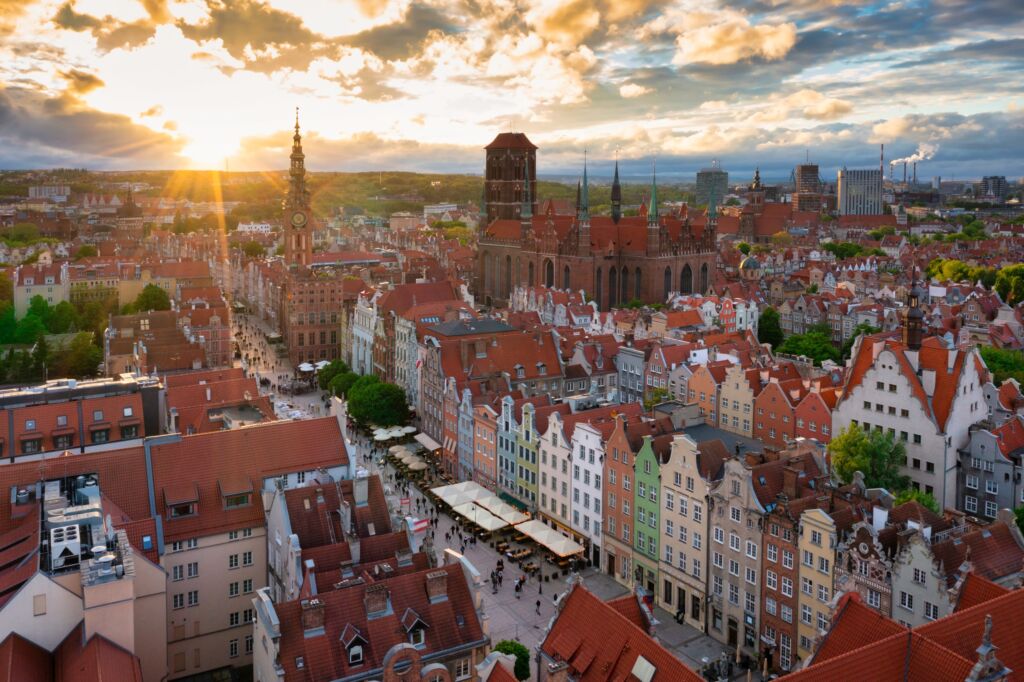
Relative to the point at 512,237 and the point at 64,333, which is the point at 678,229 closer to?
the point at 512,237

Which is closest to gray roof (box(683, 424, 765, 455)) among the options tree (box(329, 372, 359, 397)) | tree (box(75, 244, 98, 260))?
tree (box(329, 372, 359, 397))

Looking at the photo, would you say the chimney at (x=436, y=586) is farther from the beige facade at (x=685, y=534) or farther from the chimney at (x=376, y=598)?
the beige facade at (x=685, y=534)

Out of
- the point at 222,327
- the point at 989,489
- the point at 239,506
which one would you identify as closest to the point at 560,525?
the point at 239,506

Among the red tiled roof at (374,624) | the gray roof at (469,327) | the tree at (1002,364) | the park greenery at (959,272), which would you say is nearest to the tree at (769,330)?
the tree at (1002,364)

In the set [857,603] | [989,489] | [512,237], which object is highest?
[512,237]

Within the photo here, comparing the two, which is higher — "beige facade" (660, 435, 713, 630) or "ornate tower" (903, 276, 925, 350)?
"ornate tower" (903, 276, 925, 350)

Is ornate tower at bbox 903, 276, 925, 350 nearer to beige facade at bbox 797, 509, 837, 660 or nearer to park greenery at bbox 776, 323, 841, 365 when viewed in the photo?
beige facade at bbox 797, 509, 837, 660

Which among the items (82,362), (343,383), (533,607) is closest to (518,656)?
(533,607)

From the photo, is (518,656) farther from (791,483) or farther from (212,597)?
(791,483)
